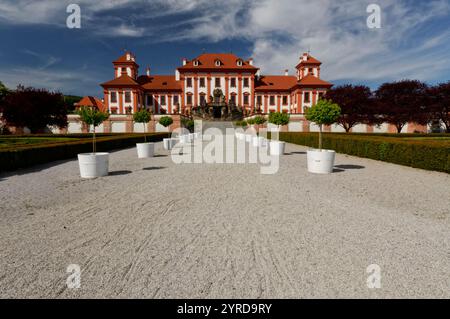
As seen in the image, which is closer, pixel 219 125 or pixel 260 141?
pixel 260 141

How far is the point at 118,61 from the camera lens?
5738 cm

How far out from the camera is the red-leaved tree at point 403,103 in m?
31.5

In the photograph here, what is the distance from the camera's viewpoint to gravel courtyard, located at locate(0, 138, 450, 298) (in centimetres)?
260

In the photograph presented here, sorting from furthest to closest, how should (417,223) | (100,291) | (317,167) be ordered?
(317,167), (417,223), (100,291)

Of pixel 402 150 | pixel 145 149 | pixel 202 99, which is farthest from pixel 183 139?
pixel 202 99

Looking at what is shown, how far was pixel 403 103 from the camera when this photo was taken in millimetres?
32688

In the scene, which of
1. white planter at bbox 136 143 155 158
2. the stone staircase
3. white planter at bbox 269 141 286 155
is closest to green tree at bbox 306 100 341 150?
white planter at bbox 269 141 286 155

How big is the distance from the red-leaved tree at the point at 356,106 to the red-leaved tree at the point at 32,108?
35470 millimetres

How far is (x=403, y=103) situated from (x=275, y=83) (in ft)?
94.6

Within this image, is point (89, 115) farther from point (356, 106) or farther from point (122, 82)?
point (122, 82)
